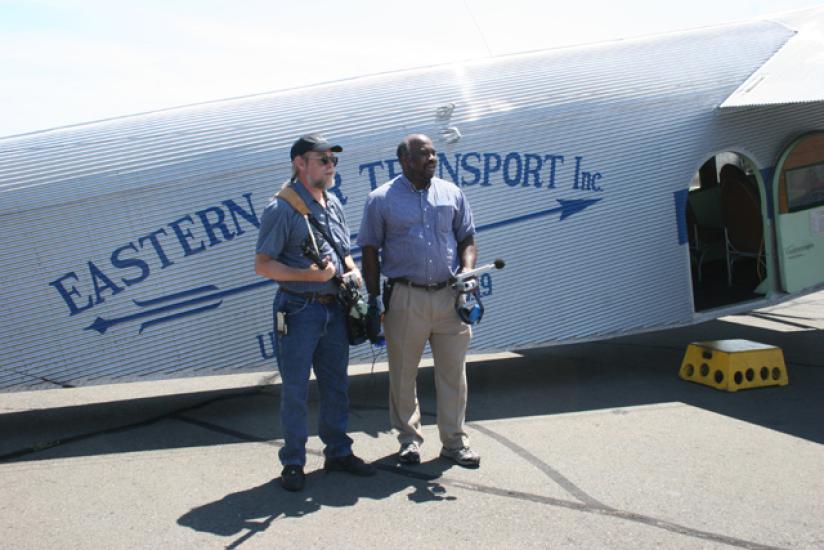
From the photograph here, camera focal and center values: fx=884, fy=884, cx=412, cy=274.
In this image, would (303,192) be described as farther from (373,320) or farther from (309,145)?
(373,320)

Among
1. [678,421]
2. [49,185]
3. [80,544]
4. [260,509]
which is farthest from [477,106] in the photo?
[80,544]

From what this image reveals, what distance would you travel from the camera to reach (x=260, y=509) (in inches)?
192

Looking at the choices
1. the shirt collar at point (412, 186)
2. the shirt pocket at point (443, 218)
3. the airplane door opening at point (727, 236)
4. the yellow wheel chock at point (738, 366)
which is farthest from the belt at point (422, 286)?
the airplane door opening at point (727, 236)

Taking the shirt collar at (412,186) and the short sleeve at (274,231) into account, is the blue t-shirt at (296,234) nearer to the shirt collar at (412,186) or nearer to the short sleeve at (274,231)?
the short sleeve at (274,231)

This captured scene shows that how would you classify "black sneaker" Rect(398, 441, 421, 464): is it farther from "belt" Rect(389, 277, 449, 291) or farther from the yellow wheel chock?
the yellow wheel chock

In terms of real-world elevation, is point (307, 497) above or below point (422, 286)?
below

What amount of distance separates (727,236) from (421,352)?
518cm

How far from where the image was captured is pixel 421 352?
5383mm

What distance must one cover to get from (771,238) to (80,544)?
6.26 metres

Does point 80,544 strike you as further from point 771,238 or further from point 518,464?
point 771,238

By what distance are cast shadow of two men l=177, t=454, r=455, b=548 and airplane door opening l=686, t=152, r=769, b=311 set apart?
407cm

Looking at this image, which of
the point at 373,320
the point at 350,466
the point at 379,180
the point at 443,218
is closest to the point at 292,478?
the point at 350,466

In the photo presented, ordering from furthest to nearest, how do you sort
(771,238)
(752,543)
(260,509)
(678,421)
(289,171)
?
(771,238)
(289,171)
(678,421)
(260,509)
(752,543)

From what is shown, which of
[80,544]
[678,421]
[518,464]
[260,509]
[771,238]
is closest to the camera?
[80,544]
